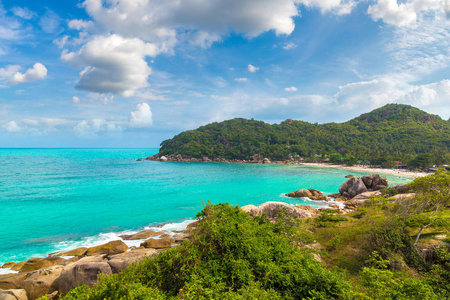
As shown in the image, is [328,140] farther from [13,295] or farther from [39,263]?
[13,295]

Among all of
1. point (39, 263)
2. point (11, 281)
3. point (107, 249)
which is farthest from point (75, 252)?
point (11, 281)

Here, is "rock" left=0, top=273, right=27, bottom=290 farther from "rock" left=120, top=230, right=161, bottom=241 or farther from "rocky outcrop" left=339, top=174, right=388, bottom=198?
"rocky outcrop" left=339, top=174, right=388, bottom=198

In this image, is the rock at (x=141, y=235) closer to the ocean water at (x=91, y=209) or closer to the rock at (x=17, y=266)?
the ocean water at (x=91, y=209)

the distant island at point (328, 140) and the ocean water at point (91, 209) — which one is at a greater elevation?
the distant island at point (328, 140)

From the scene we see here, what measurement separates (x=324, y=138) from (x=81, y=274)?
153129mm

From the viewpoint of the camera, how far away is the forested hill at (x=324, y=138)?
113 metres

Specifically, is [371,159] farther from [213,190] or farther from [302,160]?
[213,190]

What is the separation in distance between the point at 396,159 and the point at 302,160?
138 feet

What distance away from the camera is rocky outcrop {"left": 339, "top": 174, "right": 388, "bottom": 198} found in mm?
38250

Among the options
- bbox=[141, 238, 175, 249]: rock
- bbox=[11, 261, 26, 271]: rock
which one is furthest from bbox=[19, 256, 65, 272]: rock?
bbox=[141, 238, 175, 249]: rock

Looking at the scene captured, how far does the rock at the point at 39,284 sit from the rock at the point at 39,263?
296cm

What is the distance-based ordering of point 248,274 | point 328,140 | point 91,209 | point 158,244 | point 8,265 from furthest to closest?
point 328,140 → point 91,209 → point 158,244 → point 8,265 → point 248,274

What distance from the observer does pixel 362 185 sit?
38.5 m

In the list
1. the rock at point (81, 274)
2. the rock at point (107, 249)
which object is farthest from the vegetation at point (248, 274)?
the rock at point (107, 249)
